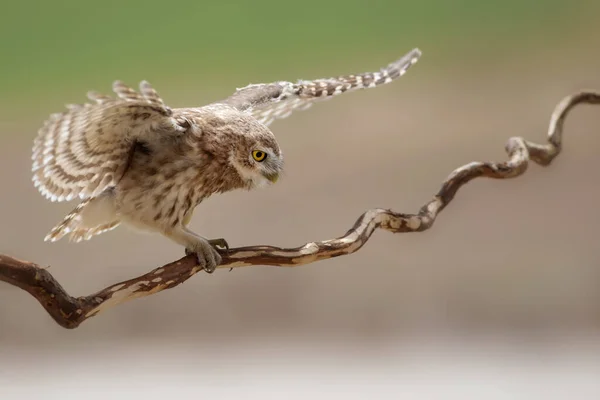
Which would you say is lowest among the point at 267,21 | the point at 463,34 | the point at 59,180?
the point at 59,180

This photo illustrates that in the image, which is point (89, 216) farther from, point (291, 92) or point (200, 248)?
point (291, 92)

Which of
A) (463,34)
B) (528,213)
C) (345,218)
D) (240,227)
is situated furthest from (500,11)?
(240,227)

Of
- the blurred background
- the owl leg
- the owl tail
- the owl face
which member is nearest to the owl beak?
→ the owl face

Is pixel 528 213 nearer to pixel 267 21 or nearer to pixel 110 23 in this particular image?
pixel 267 21

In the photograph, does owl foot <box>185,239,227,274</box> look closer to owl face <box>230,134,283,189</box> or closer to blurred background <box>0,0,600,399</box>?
owl face <box>230,134,283,189</box>

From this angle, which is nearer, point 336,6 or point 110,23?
point 110,23

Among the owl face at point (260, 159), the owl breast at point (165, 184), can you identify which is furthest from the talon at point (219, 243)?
the owl face at point (260, 159)
